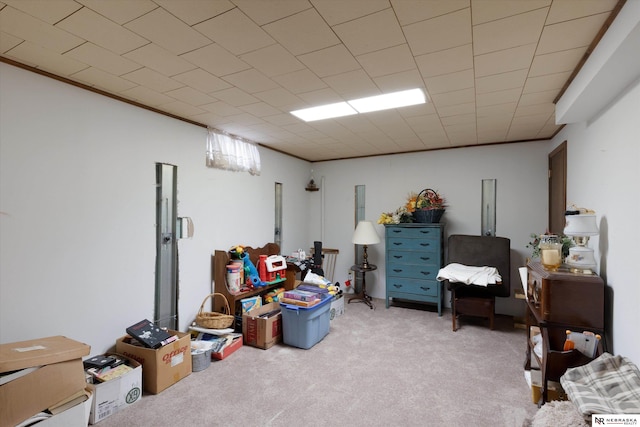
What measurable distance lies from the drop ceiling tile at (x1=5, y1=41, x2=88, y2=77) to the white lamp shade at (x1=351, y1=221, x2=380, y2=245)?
3.58 meters

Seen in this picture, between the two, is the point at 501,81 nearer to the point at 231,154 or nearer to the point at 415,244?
the point at 415,244

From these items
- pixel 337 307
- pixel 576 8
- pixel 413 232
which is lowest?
pixel 337 307

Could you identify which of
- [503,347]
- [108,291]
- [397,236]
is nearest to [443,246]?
[397,236]

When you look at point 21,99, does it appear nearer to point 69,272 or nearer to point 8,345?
point 69,272

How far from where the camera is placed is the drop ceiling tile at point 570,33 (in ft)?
4.98

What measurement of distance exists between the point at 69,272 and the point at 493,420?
3.13m

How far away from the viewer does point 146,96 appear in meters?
2.58

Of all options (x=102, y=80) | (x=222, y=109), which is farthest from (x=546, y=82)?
(x=102, y=80)

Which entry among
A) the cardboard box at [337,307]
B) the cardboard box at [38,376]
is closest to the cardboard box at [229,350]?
the cardboard box at [38,376]

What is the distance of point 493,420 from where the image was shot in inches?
79.3

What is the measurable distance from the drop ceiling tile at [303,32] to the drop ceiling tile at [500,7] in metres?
0.70

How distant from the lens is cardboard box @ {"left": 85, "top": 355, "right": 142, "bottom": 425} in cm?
200

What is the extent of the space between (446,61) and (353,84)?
66 centimetres

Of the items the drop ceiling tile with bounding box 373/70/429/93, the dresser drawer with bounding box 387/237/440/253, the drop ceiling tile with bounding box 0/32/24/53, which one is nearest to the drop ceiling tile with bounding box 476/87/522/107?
the drop ceiling tile with bounding box 373/70/429/93
